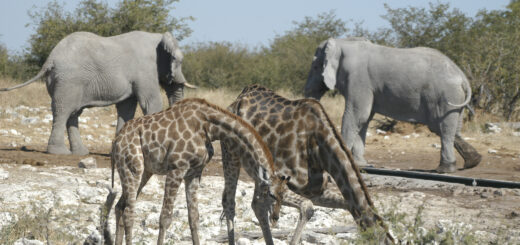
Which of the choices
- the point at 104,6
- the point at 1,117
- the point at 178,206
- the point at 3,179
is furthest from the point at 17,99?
the point at 178,206

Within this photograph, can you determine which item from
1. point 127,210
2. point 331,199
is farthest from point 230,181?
point 127,210

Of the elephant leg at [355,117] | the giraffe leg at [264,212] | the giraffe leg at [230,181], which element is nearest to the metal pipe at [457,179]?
the elephant leg at [355,117]

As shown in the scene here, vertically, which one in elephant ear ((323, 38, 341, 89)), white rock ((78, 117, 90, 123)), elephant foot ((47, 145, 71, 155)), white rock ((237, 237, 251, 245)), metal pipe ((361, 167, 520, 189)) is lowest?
white rock ((78, 117, 90, 123))

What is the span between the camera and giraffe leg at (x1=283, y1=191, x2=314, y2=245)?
6.52 meters

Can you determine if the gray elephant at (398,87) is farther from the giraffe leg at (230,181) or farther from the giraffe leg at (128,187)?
the giraffe leg at (128,187)

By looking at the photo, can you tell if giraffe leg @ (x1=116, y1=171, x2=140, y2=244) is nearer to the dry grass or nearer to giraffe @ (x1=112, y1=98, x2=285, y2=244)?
giraffe @ (x1=112, y1=98, x2=285, y2=244)

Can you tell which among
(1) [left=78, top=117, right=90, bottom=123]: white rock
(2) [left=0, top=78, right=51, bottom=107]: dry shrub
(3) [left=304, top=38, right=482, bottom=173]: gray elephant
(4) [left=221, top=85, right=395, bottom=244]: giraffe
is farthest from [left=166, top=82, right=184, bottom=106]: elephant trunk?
(2) [left=0, top=78, right=51, bottom=107]: dry shrub

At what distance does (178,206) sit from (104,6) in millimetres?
20261

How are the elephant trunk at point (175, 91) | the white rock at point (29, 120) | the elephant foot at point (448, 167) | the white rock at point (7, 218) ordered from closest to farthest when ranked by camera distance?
the white rock at point (7, 218) → the elephant foot at point (448, 167) → the elephant trunk at point (175, 91) → the white rock at point (29, 120)

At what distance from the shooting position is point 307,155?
662 cm

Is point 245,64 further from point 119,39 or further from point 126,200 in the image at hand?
point 126,200

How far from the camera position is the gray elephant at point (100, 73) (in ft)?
43.0

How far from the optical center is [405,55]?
12.4m

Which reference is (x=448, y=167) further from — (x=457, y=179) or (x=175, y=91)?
(x=175, y=91)
